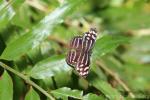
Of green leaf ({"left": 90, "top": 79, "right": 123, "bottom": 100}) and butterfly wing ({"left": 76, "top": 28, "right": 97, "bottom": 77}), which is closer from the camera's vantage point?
butterfly wing ({"left": 76, "top": 28, "right": 97, "bottom": 77})

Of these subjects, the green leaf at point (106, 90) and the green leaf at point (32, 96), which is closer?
the green leaf at point (32, 96)

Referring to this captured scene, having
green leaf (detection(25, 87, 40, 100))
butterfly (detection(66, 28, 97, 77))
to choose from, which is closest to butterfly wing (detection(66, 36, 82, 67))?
butterfly (detection(66, 28, 97, 77))

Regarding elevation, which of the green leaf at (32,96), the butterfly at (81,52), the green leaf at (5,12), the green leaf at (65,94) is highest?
the green leaf at (5,12)

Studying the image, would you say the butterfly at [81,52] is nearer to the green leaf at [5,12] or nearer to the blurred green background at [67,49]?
the blurred green background at [67,49]

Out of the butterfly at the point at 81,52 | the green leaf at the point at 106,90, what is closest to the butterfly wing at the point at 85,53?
the butterfly at the point at 81,52

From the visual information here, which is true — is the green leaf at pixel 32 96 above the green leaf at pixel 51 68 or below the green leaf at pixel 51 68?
below

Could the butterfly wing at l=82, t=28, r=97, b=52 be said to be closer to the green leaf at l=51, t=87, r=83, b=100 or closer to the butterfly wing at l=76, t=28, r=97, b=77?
the butterfly wing at l=76, t=28, r=97, b=77

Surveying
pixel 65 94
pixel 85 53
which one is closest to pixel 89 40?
pixel 85 53
